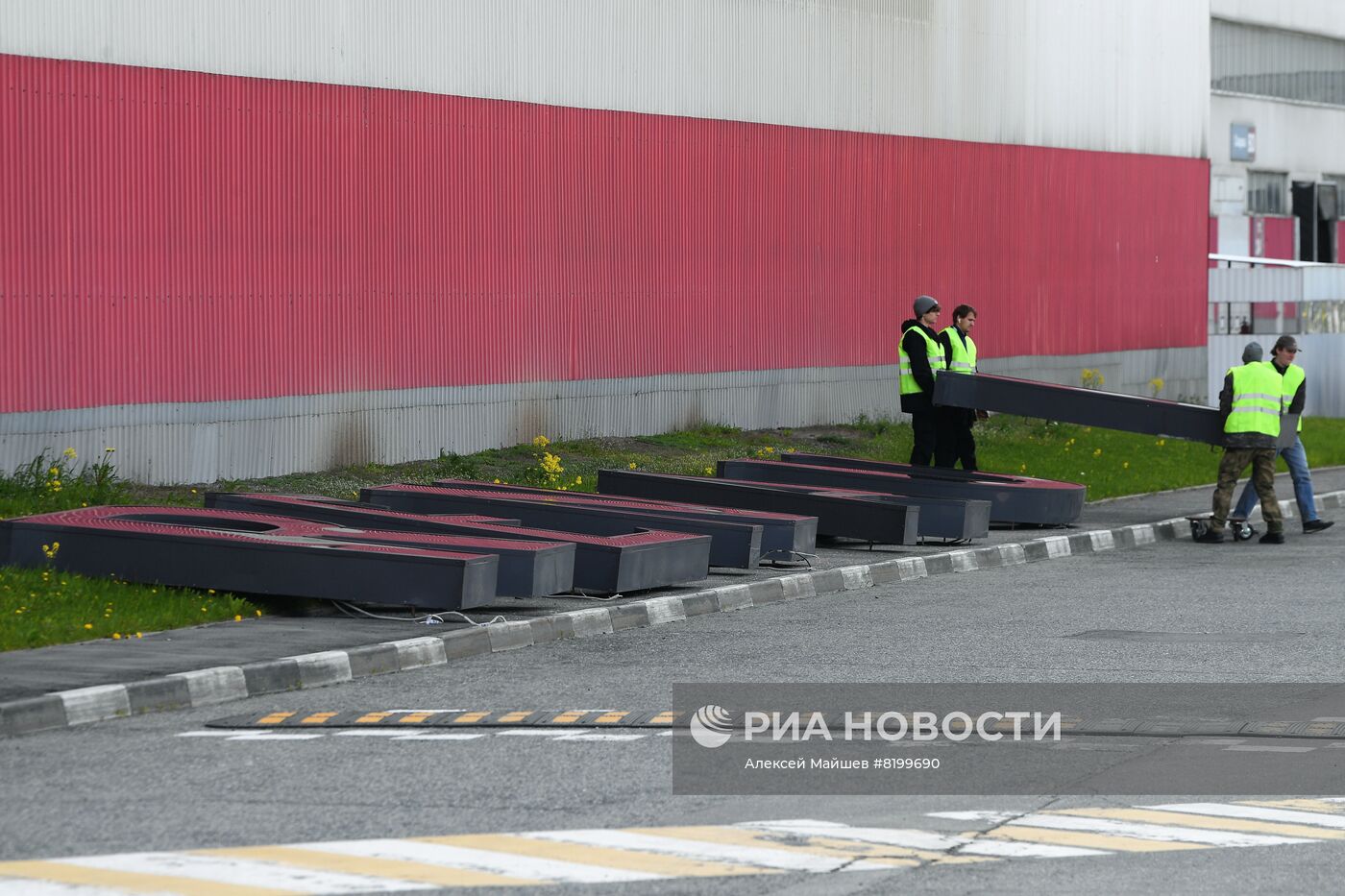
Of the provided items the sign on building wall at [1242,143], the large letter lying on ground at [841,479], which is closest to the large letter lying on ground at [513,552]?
the large letter lying on ground at [841,479]

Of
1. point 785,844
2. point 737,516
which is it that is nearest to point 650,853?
point 785,844

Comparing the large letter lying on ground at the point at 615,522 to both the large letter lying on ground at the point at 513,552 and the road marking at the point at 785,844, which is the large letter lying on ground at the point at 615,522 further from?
the road marking at the point at 785,844

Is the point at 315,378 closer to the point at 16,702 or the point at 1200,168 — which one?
the point at 16,702

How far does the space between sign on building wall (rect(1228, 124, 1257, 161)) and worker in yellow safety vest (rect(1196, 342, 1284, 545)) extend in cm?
2639

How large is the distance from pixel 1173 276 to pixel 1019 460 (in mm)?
11871

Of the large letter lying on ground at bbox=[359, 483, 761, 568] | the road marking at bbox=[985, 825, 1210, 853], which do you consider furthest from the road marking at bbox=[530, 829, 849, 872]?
the large letter lying on ground at bbox=[359, 483, 761, 568]

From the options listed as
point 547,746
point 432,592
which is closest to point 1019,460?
point 432,592

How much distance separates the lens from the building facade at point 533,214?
18.5 metres

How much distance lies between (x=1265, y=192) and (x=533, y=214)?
87.1 ft

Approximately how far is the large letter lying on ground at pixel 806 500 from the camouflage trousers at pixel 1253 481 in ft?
10.4

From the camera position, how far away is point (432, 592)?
1237 cm

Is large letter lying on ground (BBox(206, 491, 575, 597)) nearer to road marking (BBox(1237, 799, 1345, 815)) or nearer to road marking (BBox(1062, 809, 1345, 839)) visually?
road marking (BBox(1062, 809, 1345, 839))

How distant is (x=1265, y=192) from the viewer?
45875 millimetres

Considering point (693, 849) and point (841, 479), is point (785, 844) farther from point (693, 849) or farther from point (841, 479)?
point (841, 479)
